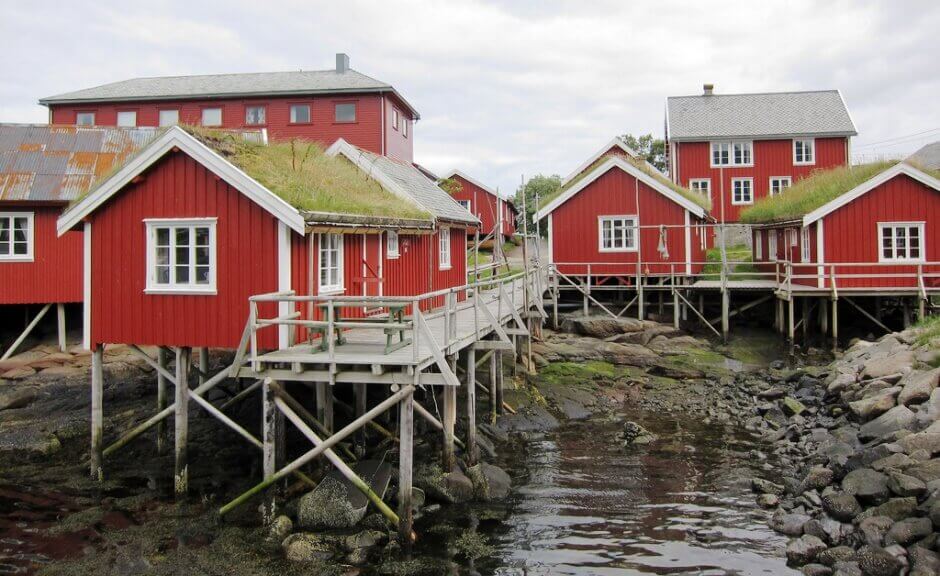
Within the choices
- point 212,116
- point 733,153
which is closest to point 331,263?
point 212,116

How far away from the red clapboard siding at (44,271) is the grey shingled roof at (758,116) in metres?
29.1

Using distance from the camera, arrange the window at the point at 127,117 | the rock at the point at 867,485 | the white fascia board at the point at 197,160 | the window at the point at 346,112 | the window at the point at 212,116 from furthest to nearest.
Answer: the window at the point at 127,117, the window at the point at 212,116, the window at the point at 346,112, the white fascia board at the point at 197,160, the rock at the point at 867,485

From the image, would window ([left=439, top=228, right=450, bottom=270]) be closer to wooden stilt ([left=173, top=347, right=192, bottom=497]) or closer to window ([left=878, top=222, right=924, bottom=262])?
wooden stilt ([left=173, top=347, right=192, bottom=497])

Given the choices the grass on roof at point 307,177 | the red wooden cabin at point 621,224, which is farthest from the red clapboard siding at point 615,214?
the grass on roof at point 307,177

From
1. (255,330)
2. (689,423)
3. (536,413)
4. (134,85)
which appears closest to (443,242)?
(536,413)

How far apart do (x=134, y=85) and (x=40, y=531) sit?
100ft

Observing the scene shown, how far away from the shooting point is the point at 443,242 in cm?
2261

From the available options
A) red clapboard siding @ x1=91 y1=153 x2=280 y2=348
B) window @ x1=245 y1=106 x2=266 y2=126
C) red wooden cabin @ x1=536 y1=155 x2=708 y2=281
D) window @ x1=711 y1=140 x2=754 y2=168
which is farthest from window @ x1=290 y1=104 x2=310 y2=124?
red clapboard siding @ x1=91 y1=153 x2=280 y2=348

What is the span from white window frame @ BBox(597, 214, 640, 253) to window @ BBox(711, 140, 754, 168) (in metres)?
14.6

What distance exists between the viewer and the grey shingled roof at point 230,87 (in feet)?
116

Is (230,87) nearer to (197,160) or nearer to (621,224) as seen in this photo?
(621,224)

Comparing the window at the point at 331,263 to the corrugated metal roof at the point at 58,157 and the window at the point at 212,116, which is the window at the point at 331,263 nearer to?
the corrugated metal roof at the point at 58,157

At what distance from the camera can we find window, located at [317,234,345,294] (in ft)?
48.5

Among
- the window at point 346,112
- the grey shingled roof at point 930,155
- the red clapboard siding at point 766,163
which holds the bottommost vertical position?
the red clapboard siding at point 766,163
